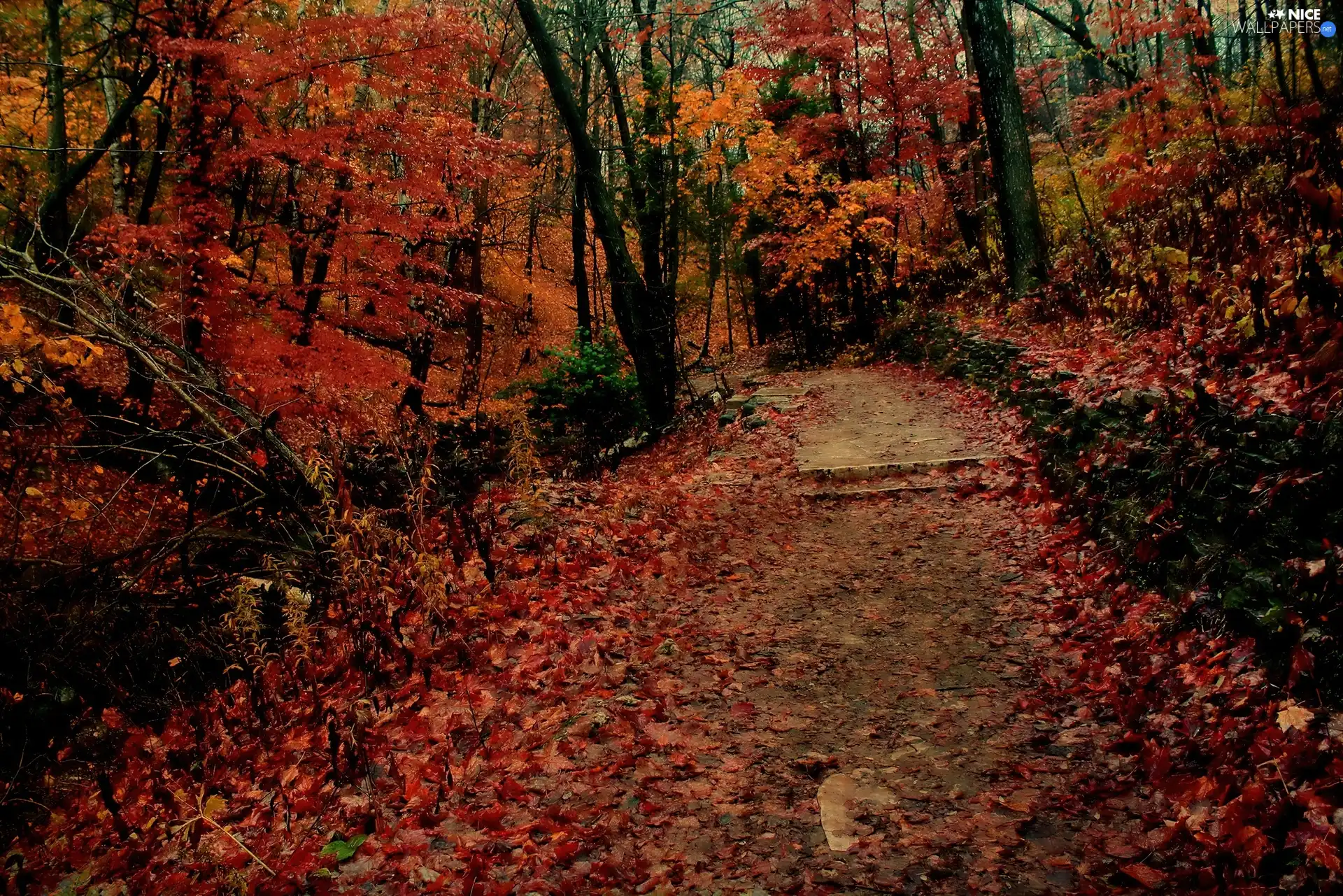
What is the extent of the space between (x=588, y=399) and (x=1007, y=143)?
7.86 metres

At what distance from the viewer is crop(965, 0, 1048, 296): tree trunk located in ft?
33.0

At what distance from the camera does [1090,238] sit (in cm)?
910

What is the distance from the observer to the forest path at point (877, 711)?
2.83 meters

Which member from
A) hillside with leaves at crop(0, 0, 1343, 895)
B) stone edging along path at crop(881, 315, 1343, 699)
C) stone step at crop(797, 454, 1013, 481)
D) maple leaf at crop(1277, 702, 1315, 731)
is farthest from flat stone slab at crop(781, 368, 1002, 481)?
maple leaf at crop(1277, 702, 1315, 731)

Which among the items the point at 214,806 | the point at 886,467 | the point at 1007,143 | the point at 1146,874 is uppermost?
the point at 1007,143

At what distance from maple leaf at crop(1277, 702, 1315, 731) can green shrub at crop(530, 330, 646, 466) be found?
10.9 m

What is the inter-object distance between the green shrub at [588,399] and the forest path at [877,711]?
6742 mm

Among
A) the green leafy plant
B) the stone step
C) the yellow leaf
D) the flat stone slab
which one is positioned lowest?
the yellow leaf

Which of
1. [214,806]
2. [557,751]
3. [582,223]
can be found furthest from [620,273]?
[214,806]

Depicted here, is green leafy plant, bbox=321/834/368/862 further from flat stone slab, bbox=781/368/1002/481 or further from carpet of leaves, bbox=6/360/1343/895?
flat stone slab, bbox=781/368/1002/481

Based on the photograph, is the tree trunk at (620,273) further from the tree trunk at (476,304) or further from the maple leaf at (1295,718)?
the maple leaf at (1295,718)

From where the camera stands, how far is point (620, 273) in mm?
10586

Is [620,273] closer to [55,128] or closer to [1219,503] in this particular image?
[55,128]

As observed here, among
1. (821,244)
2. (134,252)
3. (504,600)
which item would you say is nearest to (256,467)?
(504,600)
